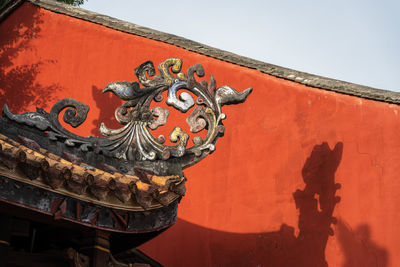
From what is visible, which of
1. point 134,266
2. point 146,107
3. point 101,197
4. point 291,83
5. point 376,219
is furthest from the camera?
point 291,83

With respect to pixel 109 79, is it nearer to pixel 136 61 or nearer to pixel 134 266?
pixel 136 61

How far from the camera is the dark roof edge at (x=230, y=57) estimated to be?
623cm

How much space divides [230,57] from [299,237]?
2.09 meters

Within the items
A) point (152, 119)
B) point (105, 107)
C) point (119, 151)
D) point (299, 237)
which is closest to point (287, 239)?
point (299, 237)

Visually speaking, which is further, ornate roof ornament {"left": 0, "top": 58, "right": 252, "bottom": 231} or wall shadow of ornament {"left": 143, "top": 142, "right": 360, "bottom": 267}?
wall shadow of ornament {"left": 143, "top": 142, "right": 360, "bottom": 267}

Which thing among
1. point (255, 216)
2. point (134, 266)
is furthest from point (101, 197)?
point (255, 216)

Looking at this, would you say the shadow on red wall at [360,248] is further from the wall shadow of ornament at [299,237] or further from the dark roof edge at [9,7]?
the dark roof edge at [9,7]

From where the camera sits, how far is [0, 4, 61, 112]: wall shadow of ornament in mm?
6859

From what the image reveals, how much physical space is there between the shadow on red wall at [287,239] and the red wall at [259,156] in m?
0.01

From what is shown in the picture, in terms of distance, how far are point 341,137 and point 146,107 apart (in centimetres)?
285

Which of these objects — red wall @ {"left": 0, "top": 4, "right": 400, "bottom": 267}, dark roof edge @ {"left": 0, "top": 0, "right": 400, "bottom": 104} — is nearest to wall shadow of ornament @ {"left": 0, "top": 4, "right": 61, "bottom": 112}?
red wall @ {"left": 0, "top": 4, "right": 400, "bottom": 267}

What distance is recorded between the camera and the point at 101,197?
3184 mm

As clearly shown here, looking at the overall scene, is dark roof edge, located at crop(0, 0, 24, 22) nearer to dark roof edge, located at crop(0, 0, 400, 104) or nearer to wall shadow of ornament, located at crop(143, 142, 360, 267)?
dark roof edge, located at crop(0, 0, 400, 104)

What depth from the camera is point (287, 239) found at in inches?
237
